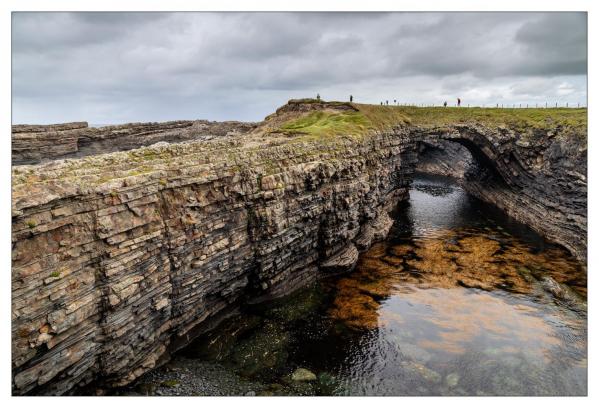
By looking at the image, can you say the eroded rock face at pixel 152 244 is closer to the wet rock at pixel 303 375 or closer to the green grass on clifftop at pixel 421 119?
the wet rock at pixel 303 375

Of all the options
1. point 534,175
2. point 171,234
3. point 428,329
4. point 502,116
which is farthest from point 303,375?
Result: point 502,116

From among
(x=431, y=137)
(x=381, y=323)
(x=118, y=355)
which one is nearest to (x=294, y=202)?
(x=381, y=323)

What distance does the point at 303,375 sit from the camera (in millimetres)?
29078

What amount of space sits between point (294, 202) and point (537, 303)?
2596cm

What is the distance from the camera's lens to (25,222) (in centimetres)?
2023

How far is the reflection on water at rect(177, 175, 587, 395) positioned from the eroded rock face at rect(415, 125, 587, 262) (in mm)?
4572

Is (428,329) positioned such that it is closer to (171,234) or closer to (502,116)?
(171,234)

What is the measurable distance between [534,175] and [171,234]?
58.2 meters

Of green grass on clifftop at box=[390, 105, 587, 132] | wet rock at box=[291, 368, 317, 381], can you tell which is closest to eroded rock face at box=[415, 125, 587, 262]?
green grass on clifftop at box=[390, 105, 587, 132]

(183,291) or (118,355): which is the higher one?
(183,291)

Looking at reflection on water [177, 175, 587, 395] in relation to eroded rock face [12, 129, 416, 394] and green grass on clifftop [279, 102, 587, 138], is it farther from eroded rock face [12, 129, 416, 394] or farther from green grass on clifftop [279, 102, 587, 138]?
green grass on clifftop [279, 102, 587, 138]

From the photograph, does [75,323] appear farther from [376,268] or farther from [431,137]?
[431,137]

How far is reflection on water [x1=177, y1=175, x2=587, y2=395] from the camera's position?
94.2 feet

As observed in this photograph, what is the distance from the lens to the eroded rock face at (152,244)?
21.2 meters
